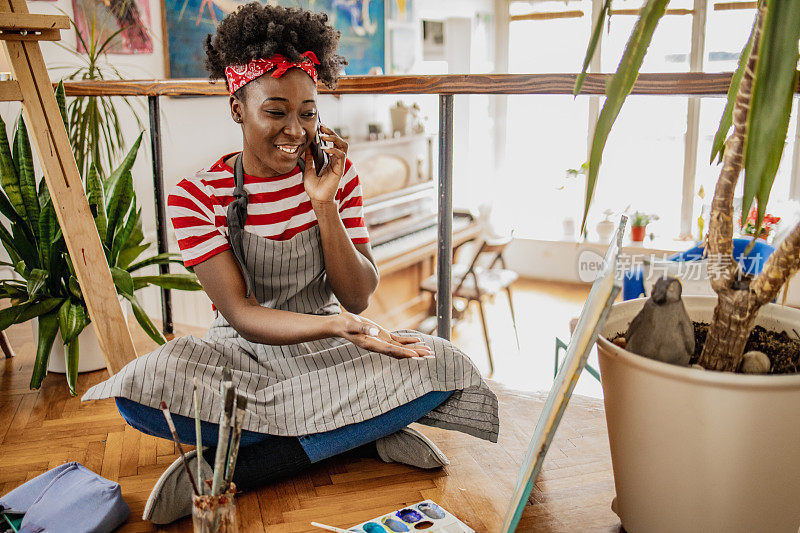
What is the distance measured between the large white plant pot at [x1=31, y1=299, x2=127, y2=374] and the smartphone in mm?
990

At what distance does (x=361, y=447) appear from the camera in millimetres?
1620

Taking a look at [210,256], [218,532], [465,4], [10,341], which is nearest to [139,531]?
[218,532]

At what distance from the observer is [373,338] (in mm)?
1334

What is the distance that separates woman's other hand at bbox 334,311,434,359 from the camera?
1335mm

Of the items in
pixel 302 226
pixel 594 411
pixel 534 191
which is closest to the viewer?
pixel 302 226

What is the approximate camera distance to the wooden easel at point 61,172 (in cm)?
177

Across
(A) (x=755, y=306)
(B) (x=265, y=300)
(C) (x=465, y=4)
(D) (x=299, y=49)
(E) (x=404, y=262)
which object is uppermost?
(C) (x=465, y=4)

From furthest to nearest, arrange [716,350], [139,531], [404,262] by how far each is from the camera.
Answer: [404,262] < [139,531] < [716,350]

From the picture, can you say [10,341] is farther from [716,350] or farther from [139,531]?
[716,350]

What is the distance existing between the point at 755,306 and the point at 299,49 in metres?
0.98

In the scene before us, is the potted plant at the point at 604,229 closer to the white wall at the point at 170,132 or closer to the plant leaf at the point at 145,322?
the white wall at the point at 170,132

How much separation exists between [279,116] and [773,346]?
100 centimetres

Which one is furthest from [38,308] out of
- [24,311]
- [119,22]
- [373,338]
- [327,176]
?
[119,22]

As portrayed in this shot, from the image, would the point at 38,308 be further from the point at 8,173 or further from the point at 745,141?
the point at 745,141
